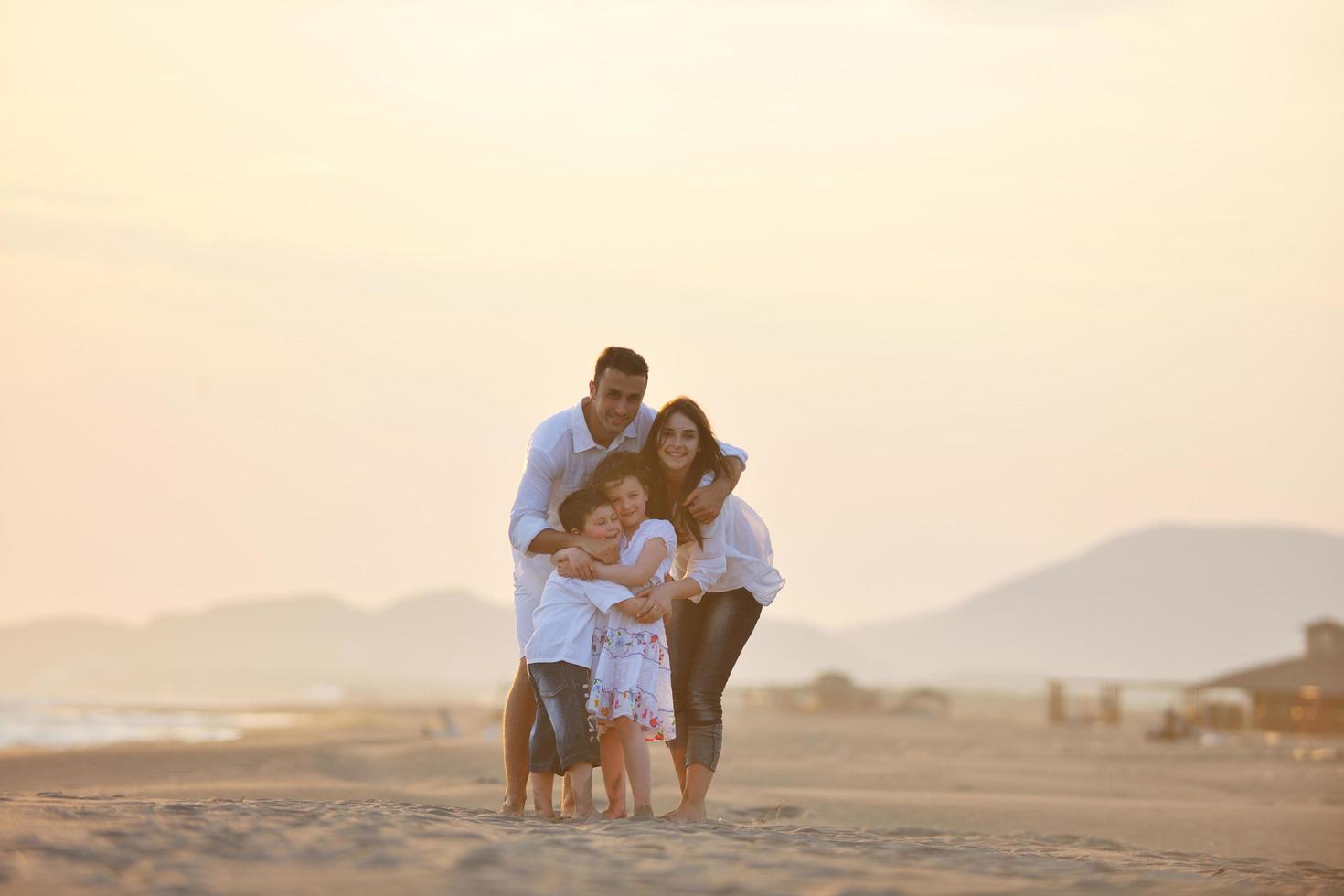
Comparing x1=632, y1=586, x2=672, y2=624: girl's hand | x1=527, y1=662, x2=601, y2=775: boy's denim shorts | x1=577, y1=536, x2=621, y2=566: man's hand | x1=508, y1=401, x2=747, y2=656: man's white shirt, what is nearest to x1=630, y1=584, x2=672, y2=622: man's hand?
x1=632, y1=586, x2=672, y2=624: girl's hand

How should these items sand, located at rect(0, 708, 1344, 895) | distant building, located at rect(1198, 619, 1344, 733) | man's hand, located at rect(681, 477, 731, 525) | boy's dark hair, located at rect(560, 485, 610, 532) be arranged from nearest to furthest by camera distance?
sand, located at rect(0, 708, 1344, 895)
boy's dark hair, located at rect(560, 485, 610, 532)
man's hand, located at rect(681, 477, 731, 525)
distant building, located at rect(1198, 619, 1344, 733)

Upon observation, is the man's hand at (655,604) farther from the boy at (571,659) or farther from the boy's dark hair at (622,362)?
the boy's dark hair at (622,362)

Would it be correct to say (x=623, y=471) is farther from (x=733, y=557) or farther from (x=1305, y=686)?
(x=1305, y=686)

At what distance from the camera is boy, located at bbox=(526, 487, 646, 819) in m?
6.42

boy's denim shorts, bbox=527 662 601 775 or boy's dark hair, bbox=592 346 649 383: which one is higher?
boy's dark hair, bbox=592 346 649 383

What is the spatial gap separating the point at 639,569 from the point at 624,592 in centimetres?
11

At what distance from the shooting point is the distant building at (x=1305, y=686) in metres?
34.2

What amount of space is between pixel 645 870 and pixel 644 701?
1897 millimetres

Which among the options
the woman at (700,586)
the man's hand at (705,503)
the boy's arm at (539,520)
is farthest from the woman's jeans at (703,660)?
the boy's arm at (539,520)

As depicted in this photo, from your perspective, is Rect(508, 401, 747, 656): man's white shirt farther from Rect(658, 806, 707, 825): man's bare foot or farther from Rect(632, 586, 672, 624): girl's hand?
Rect(658, 806, 707, 825): man's bare foot

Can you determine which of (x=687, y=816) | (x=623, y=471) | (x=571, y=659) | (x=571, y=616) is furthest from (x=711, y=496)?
(x=687, y=816)

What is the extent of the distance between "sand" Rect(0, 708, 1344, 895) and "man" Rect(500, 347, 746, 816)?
2.18ft

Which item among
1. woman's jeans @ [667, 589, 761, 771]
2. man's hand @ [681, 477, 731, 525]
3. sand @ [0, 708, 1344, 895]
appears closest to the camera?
sand @ [0, 708, 1344, 895]

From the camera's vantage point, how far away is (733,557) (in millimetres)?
6941
